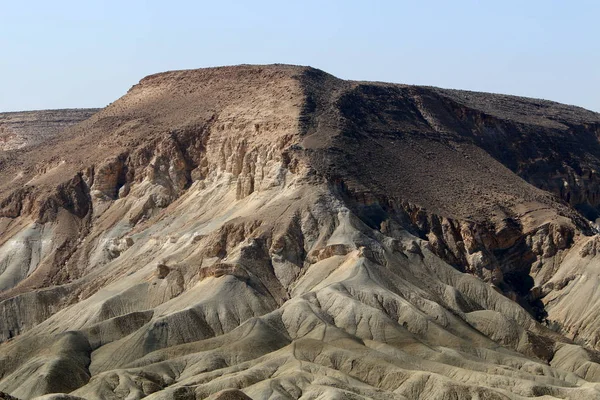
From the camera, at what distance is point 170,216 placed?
146 meters

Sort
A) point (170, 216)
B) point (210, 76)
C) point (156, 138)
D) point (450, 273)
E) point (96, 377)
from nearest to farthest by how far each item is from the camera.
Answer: point (96, 377)
point (450, 273)
point (170, 216)
point (156, 138)
point (210, 76)

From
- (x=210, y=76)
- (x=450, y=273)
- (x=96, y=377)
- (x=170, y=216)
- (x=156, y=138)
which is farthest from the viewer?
(x=210, y=76)

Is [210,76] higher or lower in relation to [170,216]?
higher

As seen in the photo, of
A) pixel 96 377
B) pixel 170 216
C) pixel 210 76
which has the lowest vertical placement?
pixel 96 377

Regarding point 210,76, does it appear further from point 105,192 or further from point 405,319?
point 405,319

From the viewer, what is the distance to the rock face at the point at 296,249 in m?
114

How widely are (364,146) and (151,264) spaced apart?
2767 cm

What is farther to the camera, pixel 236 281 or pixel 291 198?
pixel 291 198

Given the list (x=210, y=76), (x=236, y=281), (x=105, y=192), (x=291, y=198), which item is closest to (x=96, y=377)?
(x=236, y=281)

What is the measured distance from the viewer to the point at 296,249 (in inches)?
5221

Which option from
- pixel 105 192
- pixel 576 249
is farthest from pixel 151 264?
pixel 576 249

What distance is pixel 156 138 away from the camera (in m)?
156

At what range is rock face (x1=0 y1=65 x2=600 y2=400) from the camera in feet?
373

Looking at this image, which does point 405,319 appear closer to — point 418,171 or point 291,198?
point 291,198
